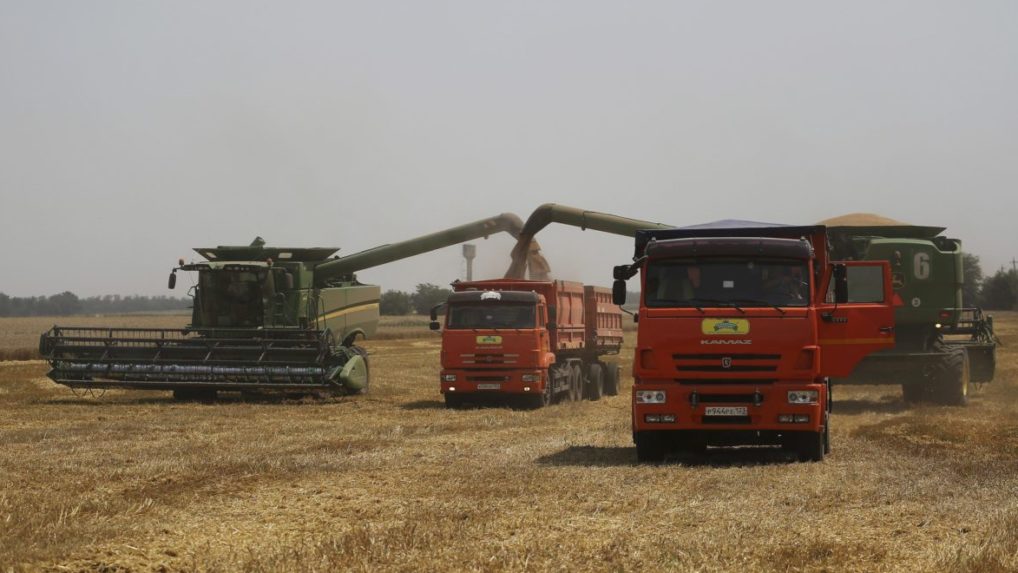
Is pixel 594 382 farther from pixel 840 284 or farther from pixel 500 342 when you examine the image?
pixel 840 284

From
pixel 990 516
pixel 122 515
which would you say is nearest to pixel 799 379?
pixel 990 516

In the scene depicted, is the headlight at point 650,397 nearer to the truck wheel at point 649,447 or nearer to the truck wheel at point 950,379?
the truck wheel at point 649,447

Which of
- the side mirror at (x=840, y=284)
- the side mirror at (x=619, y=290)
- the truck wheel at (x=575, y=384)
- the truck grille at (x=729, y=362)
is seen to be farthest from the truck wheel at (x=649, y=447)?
the truck wheel at (x=575, y=384)

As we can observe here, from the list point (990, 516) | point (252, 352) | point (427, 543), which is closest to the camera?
point (427, 543)

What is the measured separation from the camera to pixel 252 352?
2806 centimetres

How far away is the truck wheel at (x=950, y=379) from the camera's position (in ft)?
84.4

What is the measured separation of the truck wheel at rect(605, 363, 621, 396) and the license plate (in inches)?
754

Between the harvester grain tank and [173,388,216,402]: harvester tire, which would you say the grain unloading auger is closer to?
[173,388,216,402]: harvester tire

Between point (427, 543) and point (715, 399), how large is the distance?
21.8 feet

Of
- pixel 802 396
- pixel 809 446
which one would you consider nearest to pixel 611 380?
pixel 809 446

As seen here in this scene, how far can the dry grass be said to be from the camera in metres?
8.94

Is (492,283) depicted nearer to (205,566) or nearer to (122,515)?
(122,515)

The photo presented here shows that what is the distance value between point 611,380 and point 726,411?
64.2 ft

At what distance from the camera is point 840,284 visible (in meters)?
15.9
